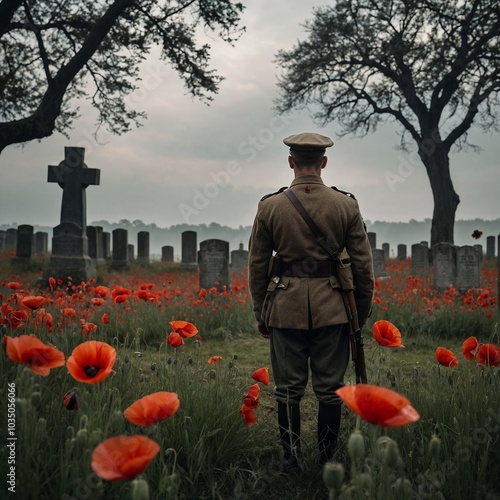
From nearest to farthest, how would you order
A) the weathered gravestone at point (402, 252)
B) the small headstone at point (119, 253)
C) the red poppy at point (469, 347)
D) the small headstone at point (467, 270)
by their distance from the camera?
the red poppy at point (469, 347), the small headstone at point (467, 270), the small headstone at point (119, 253), the weathered gravestone at point (402, 252)

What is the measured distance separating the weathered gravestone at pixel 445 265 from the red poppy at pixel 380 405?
1096cm

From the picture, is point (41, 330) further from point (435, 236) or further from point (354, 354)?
point (435, 236)

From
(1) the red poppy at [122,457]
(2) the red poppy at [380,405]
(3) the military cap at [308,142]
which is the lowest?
(1) the red poppy at [122,457]

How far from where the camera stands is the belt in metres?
2.99

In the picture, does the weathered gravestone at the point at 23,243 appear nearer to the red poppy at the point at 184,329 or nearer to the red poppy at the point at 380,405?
the red poppy at the point at 184,329

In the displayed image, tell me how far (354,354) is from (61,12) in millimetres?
16076

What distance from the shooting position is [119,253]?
56.2 feet

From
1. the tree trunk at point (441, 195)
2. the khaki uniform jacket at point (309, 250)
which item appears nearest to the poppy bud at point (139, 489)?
the khaki uniform jacket at point (309, 250)

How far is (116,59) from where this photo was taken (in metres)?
16.3

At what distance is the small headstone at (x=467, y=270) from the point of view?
36.5 feet

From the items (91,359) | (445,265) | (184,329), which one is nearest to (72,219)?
(445,265)

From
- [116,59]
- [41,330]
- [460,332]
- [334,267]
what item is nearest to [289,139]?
[334,267]

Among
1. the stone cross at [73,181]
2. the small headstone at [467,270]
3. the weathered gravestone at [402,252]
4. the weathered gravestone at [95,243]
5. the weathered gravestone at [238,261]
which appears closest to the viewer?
the small headstone at [467,270]

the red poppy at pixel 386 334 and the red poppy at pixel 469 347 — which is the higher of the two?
the red poppy at pixel 386 334
